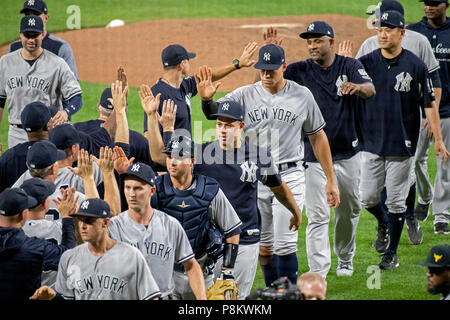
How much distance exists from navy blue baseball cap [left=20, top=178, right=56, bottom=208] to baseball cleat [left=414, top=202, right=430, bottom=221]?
4709mm

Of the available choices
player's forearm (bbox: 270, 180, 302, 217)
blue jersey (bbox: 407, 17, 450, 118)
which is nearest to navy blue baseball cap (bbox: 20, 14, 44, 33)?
player's forearm (bbox: 270, 180, 302, 217)

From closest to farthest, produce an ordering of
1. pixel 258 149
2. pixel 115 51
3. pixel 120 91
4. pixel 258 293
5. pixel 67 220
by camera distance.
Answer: pixel 258 293
pixel 67 220
pixel 258 149
pixel 120 91
pixel 115 51

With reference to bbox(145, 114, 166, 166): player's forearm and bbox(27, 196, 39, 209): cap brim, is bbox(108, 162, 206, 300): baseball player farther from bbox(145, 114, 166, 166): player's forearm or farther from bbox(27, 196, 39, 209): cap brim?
bbox(145, 114, 166, 166): player's forearm

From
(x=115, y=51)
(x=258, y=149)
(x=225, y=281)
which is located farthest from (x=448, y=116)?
(x=115, y=51)

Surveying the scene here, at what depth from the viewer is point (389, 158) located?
7.83m

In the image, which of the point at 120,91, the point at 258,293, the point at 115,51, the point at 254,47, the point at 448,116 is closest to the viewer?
the point at 258,293

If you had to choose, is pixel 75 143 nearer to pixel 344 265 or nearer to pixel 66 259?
pixel 66 259

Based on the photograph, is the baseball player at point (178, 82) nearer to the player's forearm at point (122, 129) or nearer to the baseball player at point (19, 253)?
the player's forearm at point (122, 129)

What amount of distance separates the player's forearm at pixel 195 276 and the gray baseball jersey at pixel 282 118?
5.60ft

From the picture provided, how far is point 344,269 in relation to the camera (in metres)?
7.57

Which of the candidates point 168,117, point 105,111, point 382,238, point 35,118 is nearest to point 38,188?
point 35,118

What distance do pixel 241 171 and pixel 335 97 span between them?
5.45ft

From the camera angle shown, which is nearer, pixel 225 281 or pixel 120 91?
pixel 225 281

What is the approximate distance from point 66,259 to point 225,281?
3.74 feet
